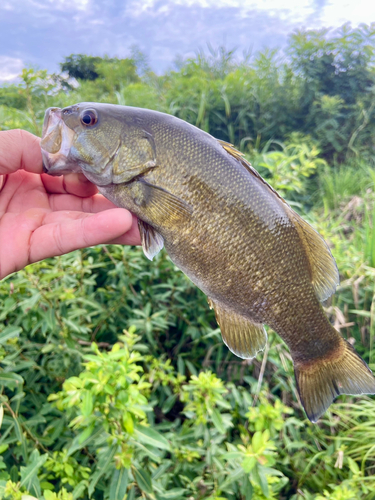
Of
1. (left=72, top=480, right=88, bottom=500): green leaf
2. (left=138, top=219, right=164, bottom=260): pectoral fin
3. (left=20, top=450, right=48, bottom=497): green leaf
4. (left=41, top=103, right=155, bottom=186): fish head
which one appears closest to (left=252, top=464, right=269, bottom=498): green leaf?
(left=72, top=480, right=88, bottom=500): green leaf

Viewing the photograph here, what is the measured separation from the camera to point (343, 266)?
333 cm

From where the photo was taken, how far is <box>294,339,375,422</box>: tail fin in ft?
4.63

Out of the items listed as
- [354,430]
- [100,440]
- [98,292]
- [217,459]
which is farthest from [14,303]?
[354,430]

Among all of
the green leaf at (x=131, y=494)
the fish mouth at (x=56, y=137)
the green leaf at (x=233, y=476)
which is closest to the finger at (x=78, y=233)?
the fish mouth at (x=56, y=137)

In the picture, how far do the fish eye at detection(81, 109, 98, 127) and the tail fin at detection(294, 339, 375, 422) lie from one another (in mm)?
1359

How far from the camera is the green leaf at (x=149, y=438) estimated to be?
5.28ft

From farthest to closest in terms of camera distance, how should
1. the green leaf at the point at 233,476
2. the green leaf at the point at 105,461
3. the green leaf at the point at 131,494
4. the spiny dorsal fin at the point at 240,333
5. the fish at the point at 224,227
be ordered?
the green leaf at the point at 233,476
the green leaf at the point at 131,494
the green leaf at the point at 105,461
the spiny dorsal fin at the point at 240,333
the fish at the point at 224,227

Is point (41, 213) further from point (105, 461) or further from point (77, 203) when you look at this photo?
point (105, 461)

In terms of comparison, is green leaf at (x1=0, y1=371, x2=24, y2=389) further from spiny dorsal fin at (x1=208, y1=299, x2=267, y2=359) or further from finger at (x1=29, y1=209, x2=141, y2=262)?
spiny dorsal fin at (x1=208, y1=299, x2=267, y2=359)

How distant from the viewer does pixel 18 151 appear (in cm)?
181

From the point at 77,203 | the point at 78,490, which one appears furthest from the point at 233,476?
the point at 77,203

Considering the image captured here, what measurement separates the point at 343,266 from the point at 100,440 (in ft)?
8.71

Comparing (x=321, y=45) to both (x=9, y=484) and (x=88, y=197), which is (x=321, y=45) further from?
(x=9, y=484)

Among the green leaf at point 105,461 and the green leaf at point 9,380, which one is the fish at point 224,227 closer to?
the green leaf at point 105,461
